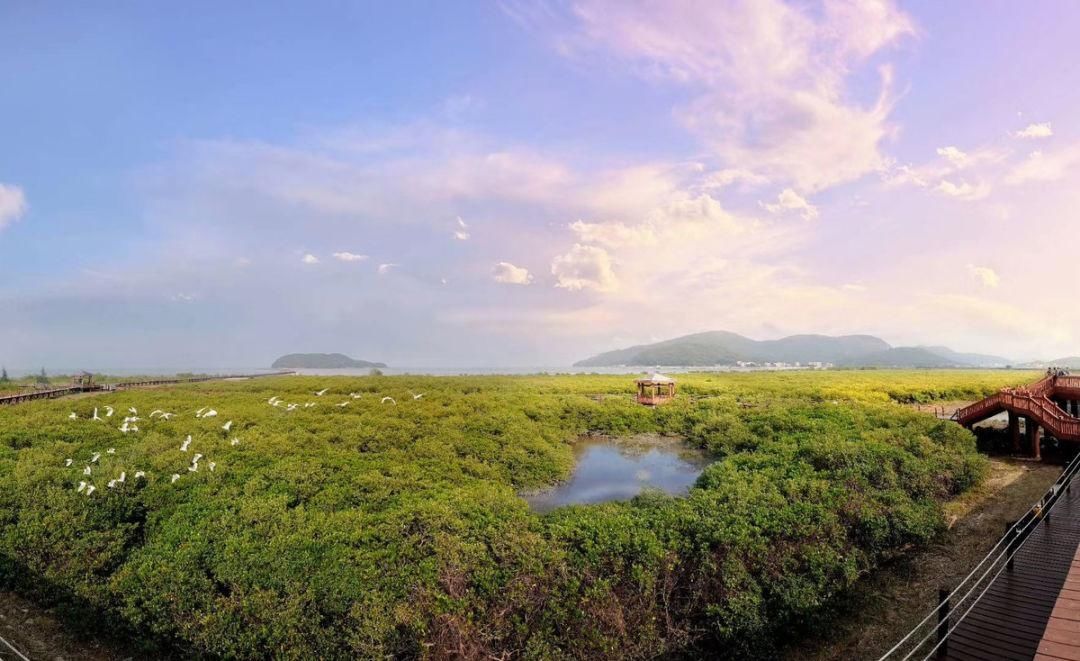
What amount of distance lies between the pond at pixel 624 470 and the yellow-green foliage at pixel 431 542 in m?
1.82

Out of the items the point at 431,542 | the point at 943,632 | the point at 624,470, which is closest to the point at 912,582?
the point at 943,632

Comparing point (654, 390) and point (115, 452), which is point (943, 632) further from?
point (654, 390)

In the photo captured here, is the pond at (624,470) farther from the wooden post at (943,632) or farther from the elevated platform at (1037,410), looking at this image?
the elevated platform at (1037,410)

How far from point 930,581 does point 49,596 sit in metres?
28.3

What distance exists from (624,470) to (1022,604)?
17021 mm

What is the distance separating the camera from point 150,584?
1286cm

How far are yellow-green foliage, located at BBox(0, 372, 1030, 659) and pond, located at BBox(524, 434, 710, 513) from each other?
1815 mm

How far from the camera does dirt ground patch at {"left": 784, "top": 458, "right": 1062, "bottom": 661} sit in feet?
46.4

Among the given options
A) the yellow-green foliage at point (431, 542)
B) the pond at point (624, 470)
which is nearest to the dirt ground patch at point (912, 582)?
the yellow-green foliage at point (431, 542)

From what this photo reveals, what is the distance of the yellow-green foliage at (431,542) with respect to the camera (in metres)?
11.6

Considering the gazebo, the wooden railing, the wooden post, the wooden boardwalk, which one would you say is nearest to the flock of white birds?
the wooden post

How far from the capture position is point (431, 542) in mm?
13492

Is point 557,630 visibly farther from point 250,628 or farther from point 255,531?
Result: point 255,531

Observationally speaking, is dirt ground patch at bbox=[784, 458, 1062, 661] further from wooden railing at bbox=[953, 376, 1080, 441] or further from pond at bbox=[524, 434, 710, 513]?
pond at bbox=[524, 434, 710, 513]
